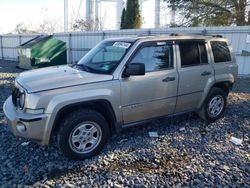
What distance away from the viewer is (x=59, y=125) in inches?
157

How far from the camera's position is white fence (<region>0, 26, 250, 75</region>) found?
36.6 ft

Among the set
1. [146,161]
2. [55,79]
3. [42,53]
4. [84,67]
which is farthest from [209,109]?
[42,53]

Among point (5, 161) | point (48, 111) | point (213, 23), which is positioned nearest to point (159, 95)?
point (48, 111)

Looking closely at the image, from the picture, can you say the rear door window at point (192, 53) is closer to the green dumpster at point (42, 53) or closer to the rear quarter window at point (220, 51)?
the rear quarter window at point (220, 51)

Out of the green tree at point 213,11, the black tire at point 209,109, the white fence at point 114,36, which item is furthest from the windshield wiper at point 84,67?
the green tree at point 213,11

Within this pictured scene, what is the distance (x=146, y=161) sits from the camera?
13.6 ft

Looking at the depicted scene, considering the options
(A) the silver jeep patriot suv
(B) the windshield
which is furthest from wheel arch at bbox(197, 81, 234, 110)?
(B) the windshield

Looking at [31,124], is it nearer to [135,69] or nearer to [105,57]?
[135,69]

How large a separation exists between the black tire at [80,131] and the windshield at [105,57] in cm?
75

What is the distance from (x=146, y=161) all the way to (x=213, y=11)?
14.7m

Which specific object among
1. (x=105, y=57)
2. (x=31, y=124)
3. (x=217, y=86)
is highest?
(x=105, y=57)

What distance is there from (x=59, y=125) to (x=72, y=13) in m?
36.0

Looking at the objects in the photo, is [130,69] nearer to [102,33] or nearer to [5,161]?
[5,161]

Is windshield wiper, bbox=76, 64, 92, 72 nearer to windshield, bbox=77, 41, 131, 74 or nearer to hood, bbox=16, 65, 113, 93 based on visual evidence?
windshield, bbox=77, 41, 131, 74
